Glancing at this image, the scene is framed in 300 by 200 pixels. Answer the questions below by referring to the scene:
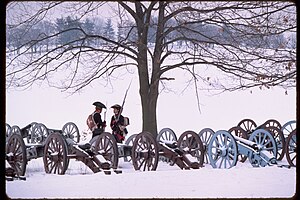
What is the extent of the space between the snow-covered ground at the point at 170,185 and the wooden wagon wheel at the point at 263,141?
1.62 m

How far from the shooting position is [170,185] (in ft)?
24.0

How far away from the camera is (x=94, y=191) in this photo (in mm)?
6957

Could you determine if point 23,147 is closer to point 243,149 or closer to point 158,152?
point 158,152

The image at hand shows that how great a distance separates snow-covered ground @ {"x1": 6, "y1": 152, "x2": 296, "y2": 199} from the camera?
21.9ft

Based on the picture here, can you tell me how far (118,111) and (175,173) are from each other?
404 centimetres

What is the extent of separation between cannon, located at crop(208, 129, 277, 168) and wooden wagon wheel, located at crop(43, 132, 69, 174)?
9.73 feet

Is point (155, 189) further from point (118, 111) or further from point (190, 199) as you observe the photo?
point (118, 111)

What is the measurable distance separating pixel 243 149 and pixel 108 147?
8.41ft

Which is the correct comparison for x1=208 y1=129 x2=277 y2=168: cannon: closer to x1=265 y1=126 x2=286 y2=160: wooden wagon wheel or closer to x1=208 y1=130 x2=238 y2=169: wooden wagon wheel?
x1=208 y1=130 x2=238 y2=169: wooden wagon wheel

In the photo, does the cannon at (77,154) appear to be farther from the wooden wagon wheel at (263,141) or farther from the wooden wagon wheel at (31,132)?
the wooden wagon wheel at (31,132)

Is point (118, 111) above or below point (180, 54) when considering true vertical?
below

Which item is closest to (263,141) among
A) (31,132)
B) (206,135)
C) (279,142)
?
(279,142)

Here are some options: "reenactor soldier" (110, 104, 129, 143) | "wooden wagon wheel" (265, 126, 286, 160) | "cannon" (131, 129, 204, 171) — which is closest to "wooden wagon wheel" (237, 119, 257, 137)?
"wooden wagon wheel" (265, 126, 286, 160)
